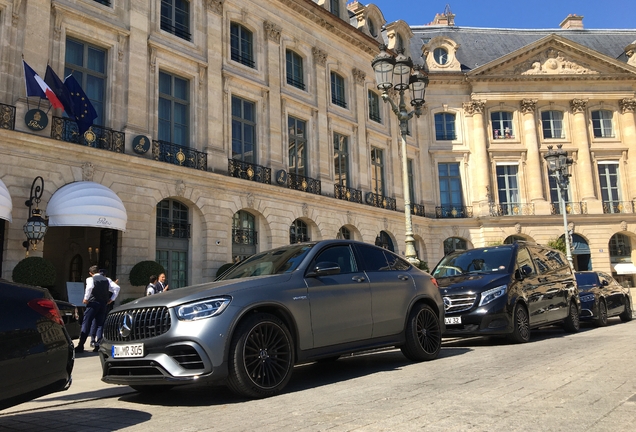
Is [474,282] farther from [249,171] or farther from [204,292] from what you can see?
[249,171]

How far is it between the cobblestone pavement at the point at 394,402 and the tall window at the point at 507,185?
3029 centimetres

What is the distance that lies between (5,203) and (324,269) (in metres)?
10.4

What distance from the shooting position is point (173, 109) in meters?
20.0

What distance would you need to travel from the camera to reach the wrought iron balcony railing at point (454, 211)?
36188 millimetres

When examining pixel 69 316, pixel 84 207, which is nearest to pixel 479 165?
pixel 84 207

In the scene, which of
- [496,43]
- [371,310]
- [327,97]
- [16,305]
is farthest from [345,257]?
[496,43]

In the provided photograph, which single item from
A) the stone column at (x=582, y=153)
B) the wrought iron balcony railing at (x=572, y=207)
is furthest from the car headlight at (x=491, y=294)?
the stone column at (x=582, y=153)

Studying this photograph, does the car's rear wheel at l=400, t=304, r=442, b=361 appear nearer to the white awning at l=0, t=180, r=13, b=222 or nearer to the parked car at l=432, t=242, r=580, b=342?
the parked car at l=432, t=242, r=580, b=342

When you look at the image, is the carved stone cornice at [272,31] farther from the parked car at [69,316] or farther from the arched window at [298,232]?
the parked car at [69,316]

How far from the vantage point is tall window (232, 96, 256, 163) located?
2242 cm

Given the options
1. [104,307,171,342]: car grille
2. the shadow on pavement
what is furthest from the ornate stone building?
the shadow on pavement

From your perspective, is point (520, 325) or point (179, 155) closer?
point (520, 325)

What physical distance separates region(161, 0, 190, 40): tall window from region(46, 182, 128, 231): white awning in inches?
293

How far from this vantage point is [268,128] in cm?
2369
